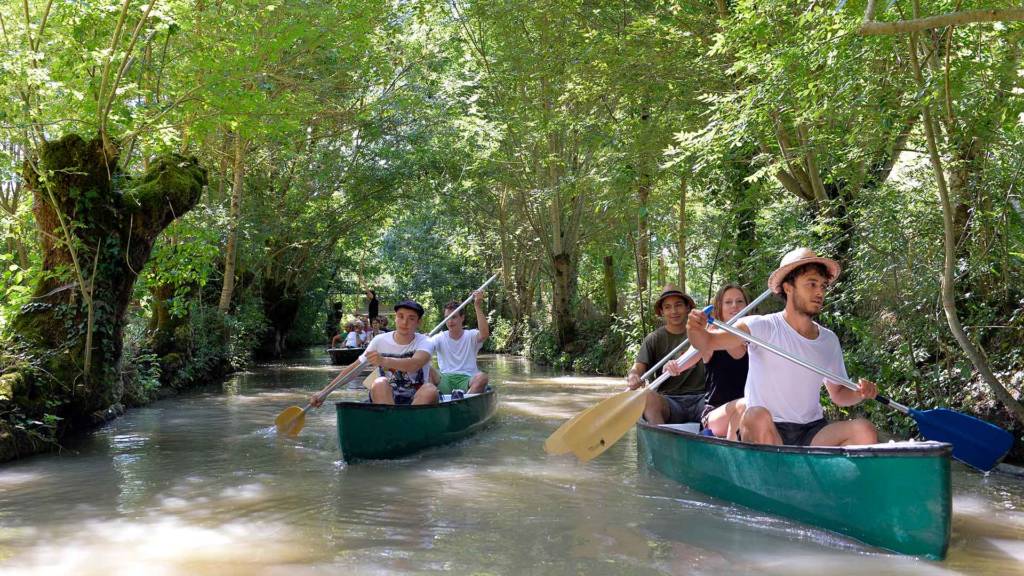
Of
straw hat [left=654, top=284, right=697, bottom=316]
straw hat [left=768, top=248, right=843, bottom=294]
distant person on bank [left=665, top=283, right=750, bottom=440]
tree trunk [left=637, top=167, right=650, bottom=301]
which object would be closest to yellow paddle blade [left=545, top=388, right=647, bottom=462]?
distant person on bank [left=665, top=283, right=750, bottom=440]

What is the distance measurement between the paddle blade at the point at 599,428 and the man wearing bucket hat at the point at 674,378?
1113 mm

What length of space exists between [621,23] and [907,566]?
10320 millimetres

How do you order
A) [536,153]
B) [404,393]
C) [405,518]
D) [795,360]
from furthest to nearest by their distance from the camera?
[536,153], [404,393], [405,518], [795,360]

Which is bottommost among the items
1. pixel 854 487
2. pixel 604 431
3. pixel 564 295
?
pixel 854 487

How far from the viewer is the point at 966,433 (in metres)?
6.01

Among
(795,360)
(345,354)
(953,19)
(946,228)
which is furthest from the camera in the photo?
(345,354)

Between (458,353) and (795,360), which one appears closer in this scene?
(795,360)

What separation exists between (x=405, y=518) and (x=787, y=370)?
271 cm

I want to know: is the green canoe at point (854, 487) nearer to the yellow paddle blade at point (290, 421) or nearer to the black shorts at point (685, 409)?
the black shorts at point (685, 409)

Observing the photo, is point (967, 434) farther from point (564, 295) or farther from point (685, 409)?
point (564, 295)

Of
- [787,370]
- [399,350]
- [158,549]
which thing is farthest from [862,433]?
[399,350]

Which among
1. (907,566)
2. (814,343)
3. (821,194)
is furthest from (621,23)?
(907,566)

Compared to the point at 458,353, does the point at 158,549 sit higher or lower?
lower

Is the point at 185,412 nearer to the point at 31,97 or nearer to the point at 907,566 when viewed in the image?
the point at 31,97
